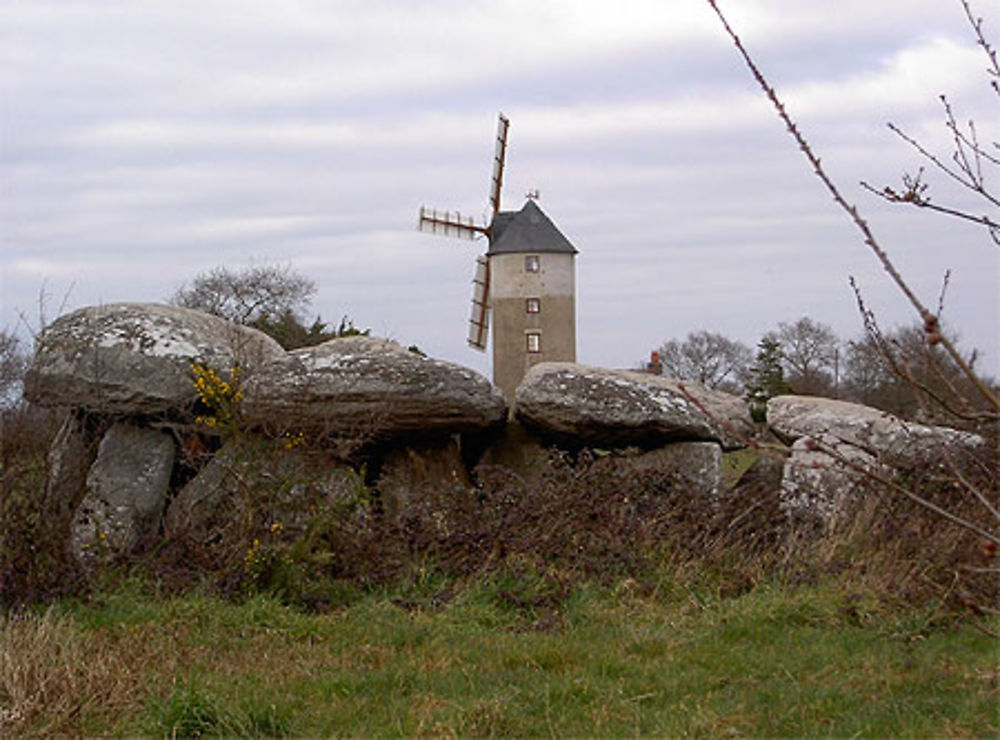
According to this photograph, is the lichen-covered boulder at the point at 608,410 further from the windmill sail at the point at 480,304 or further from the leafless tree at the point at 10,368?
the windmill sail at the point at 480,304

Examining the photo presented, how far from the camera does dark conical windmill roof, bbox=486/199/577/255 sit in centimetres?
2503

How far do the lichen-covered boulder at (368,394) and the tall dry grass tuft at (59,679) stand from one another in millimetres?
3458

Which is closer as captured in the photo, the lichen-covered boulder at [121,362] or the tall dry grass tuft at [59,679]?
the tall dry grass tuft at [59,679]

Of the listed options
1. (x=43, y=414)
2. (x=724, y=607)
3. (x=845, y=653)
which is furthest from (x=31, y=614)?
(x=845, y=653)

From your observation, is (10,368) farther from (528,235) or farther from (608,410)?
(528,235)

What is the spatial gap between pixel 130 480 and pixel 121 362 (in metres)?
0.98

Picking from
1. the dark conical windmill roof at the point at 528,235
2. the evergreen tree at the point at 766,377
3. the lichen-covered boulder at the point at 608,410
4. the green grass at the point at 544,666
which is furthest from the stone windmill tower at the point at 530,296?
the green grass at the point at 544,666

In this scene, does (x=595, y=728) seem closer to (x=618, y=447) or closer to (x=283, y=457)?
(x=283, y=457)

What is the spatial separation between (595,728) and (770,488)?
15.3 feet

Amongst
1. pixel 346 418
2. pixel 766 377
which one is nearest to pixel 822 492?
pixel 346 418

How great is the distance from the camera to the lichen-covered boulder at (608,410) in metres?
10.5

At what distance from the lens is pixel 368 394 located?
1002cm

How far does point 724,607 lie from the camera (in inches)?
291

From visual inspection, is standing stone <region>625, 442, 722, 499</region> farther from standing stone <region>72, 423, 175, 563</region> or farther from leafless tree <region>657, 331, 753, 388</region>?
leafless tree <region>657, 331, 753, 388</region>
